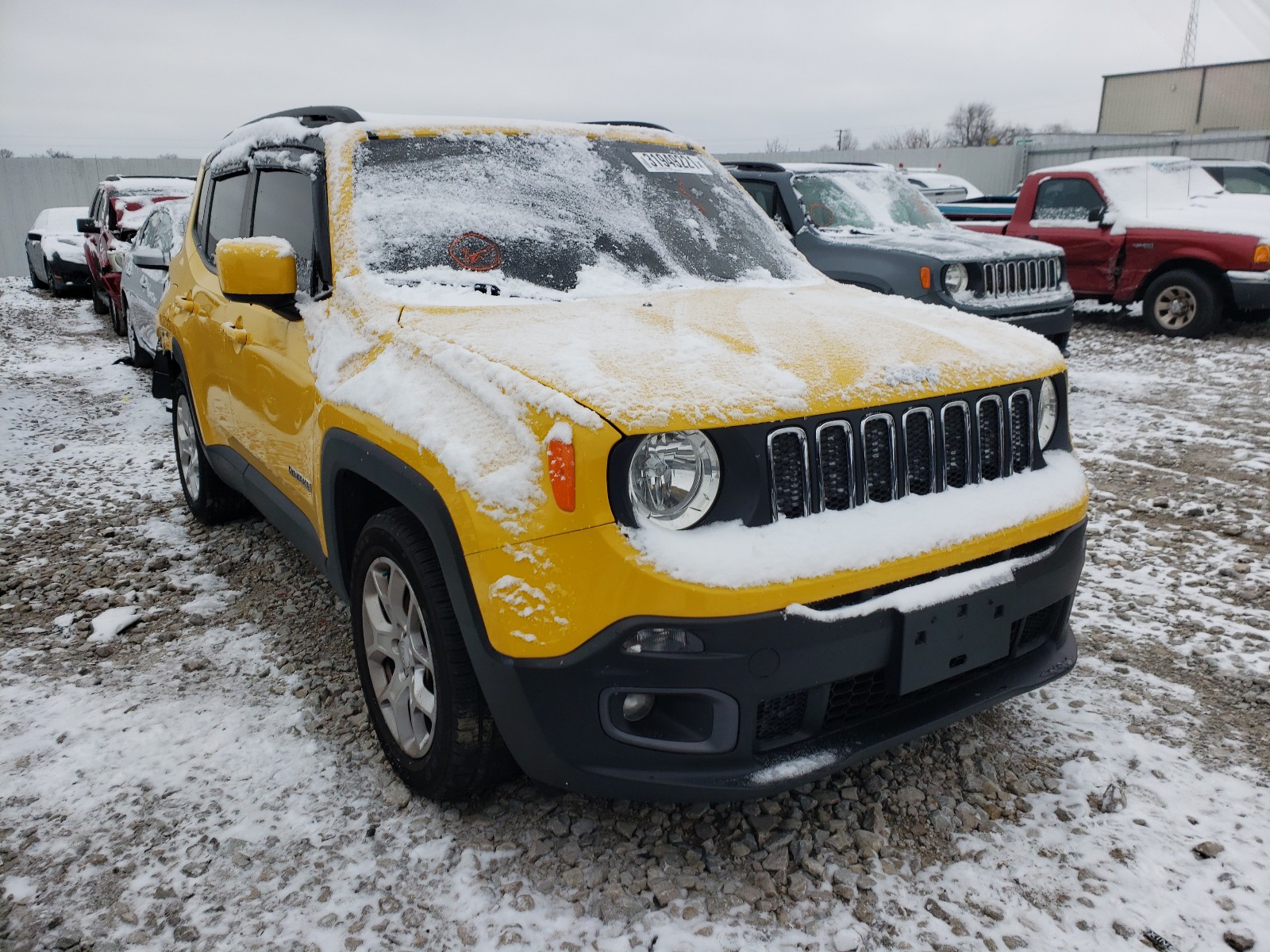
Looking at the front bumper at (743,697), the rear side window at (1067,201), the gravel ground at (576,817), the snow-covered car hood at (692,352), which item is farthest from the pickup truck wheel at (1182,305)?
the front bumper at (743,697)

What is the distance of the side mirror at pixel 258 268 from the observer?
283 cm

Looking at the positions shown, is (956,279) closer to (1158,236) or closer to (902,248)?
(902,248)

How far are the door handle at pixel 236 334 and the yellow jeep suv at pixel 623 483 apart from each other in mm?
307

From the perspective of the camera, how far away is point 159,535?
478 centimetres

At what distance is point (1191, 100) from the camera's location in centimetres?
4056

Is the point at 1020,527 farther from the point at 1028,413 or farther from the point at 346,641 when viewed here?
the point at 346,641

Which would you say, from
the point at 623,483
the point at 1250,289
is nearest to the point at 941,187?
the point at 1250,289

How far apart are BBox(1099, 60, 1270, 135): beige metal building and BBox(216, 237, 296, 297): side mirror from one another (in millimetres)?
44007

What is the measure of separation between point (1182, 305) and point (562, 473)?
10.1 meters

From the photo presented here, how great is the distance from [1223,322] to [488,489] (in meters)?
11.3

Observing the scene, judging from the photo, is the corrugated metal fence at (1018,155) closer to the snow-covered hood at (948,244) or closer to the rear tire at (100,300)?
the rear tire at (100,300)

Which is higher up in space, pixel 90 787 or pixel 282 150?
pixel 282 150

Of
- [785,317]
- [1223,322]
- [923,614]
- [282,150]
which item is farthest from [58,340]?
[1223,322]

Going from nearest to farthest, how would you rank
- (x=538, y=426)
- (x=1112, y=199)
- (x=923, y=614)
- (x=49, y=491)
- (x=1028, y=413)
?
1. (x=538, y=426)
2. (x=923, y=614)
3. (x=1028, y=413)
4. (x=49, y=491)
5. (x=1112, y=199)
